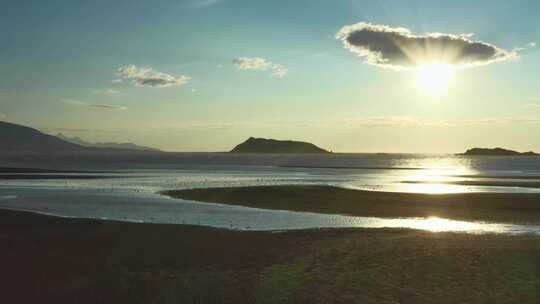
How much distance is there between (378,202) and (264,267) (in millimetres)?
26161

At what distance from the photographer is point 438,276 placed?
15.8 meters

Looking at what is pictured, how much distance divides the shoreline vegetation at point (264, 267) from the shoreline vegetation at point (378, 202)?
10.6m

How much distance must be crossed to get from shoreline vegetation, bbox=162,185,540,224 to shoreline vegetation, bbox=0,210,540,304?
10.6m

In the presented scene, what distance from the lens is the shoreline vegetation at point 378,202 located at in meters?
35.2

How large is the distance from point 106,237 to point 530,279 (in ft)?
56.9

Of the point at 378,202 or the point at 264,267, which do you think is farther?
the point at 378,202

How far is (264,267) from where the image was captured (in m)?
17.5

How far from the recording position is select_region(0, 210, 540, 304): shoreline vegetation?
14.0 meters

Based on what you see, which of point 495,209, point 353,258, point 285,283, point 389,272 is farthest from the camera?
point 495,209

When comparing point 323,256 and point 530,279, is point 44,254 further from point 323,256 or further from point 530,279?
point 530,279

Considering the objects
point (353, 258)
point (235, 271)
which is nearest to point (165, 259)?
point (235, 271)

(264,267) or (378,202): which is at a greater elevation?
(378,202)

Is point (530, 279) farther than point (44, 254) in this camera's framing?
No

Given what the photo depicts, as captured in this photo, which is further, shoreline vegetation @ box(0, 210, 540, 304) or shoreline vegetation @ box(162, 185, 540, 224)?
shoreline vegetation @ box(162, 185, 540, 224)
